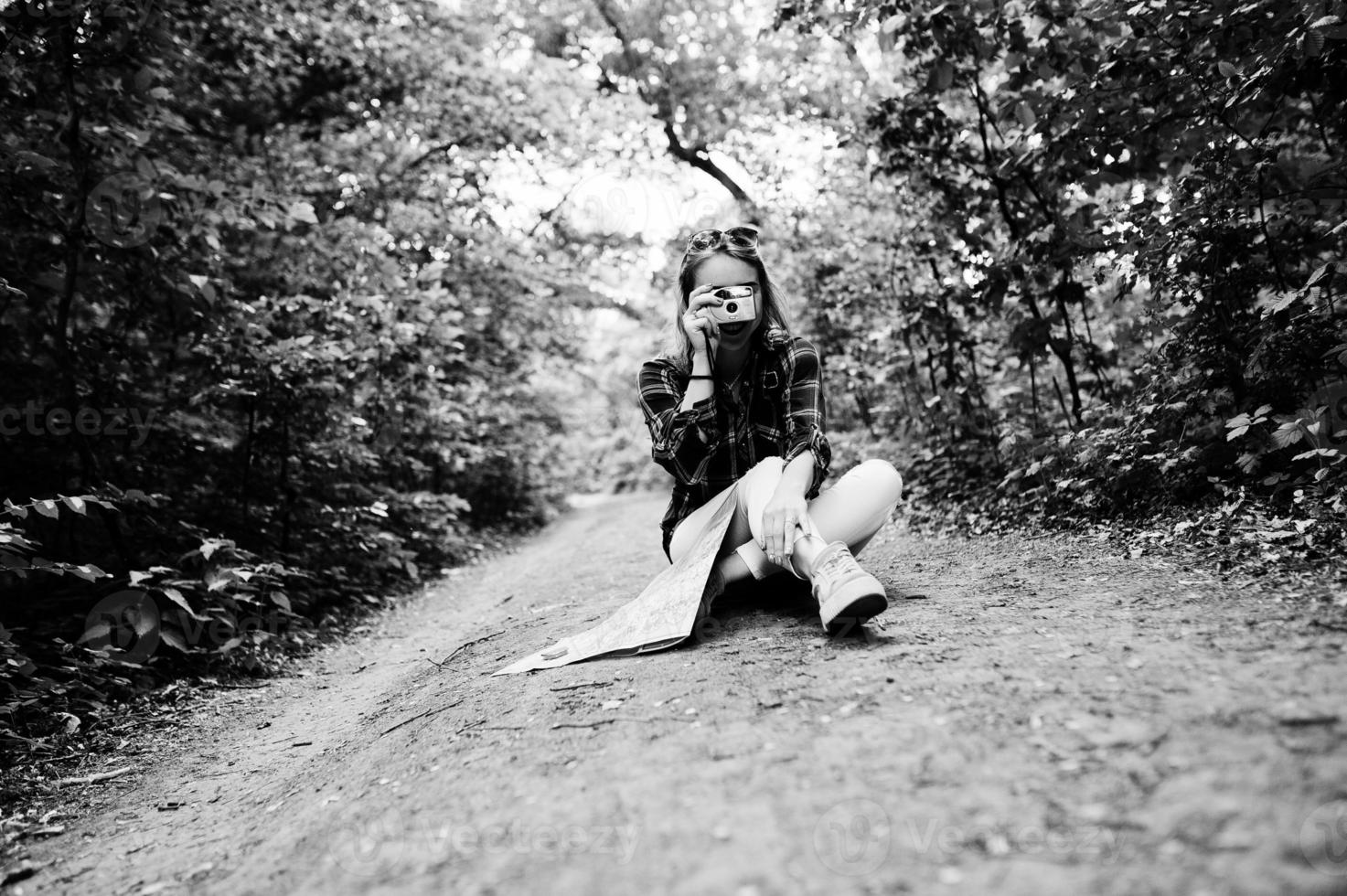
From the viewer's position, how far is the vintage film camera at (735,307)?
2852 millimetres

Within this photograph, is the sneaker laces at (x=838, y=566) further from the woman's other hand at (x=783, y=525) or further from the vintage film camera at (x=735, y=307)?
the vintage film camera at (x=735, y=307)

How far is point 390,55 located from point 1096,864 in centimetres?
970

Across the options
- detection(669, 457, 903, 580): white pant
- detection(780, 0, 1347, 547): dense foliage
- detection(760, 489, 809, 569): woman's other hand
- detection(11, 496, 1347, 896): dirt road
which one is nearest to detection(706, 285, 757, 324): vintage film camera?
detection(669, 457, 903, 580): white pant

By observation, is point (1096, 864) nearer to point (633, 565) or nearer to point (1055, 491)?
point (1055, 491)

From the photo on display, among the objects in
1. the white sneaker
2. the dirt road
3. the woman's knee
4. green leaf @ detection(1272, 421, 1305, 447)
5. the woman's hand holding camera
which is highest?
the woman's hand holding camera

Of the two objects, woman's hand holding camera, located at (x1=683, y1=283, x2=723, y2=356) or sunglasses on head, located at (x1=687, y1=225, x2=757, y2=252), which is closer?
woman's hand holding camera, located at (x1=683, y1=283, x2=723, y2=356)

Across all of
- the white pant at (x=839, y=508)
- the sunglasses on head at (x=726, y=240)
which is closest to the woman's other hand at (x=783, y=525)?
the white pant at (x=839, y=508)

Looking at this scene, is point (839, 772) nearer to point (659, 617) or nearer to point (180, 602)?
point (659, 617)

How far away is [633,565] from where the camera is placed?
5926mm

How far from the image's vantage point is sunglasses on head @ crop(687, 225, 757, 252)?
3012 millimetres

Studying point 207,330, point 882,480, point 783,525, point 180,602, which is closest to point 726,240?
point 882,480

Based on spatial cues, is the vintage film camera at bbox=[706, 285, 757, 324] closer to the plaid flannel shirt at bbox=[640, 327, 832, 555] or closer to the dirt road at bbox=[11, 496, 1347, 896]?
the plaid flannel shirt at bbox=[640, 327, 832, 555]

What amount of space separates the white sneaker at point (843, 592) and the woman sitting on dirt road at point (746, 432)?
0.03 meters

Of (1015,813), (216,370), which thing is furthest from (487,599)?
(1015,813)
